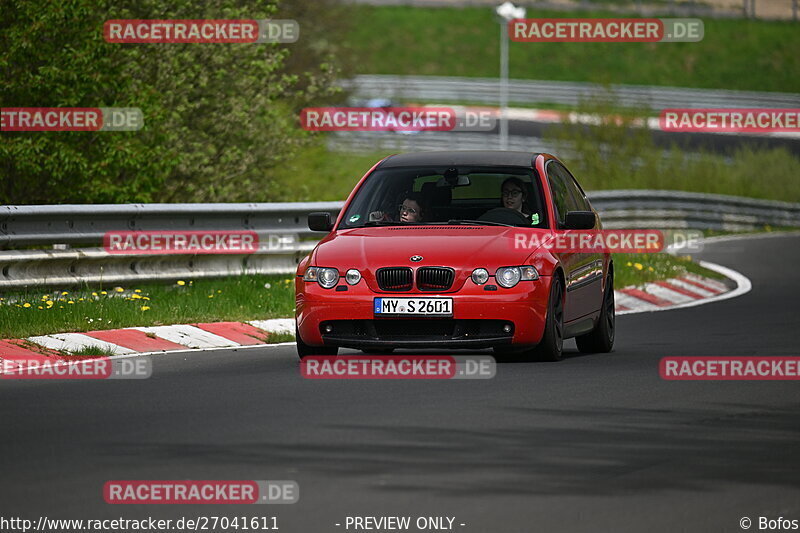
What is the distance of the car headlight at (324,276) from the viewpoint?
13.2 meters

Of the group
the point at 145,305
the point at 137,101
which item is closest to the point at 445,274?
the point at 145,305

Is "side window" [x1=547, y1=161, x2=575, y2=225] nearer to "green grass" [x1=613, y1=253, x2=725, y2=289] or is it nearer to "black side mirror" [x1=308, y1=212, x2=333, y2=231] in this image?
"black side mirror" [x1=308, y1=212, x2=333, y2=231]

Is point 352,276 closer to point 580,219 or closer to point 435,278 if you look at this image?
point 435,278

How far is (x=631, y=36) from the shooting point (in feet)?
293

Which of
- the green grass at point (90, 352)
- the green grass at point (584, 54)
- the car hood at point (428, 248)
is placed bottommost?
the green grass at point (90, 352)

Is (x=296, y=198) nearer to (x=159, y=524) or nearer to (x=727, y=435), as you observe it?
(x=727, y=435)

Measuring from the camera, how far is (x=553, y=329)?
44.1ft

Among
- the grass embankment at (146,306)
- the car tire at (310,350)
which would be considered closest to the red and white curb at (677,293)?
the grass embankment at (146,306)

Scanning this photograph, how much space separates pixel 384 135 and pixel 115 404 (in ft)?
163

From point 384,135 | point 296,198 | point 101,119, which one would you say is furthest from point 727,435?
point 384,135

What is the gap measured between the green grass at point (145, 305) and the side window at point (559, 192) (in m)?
3.28

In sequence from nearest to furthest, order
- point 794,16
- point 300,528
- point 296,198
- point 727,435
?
point 300,528
point 727,435
point 296,198
point 794,16

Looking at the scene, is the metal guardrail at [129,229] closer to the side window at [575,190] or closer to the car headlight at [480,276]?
the side window at [575,190]

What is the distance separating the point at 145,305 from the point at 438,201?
321 cm
